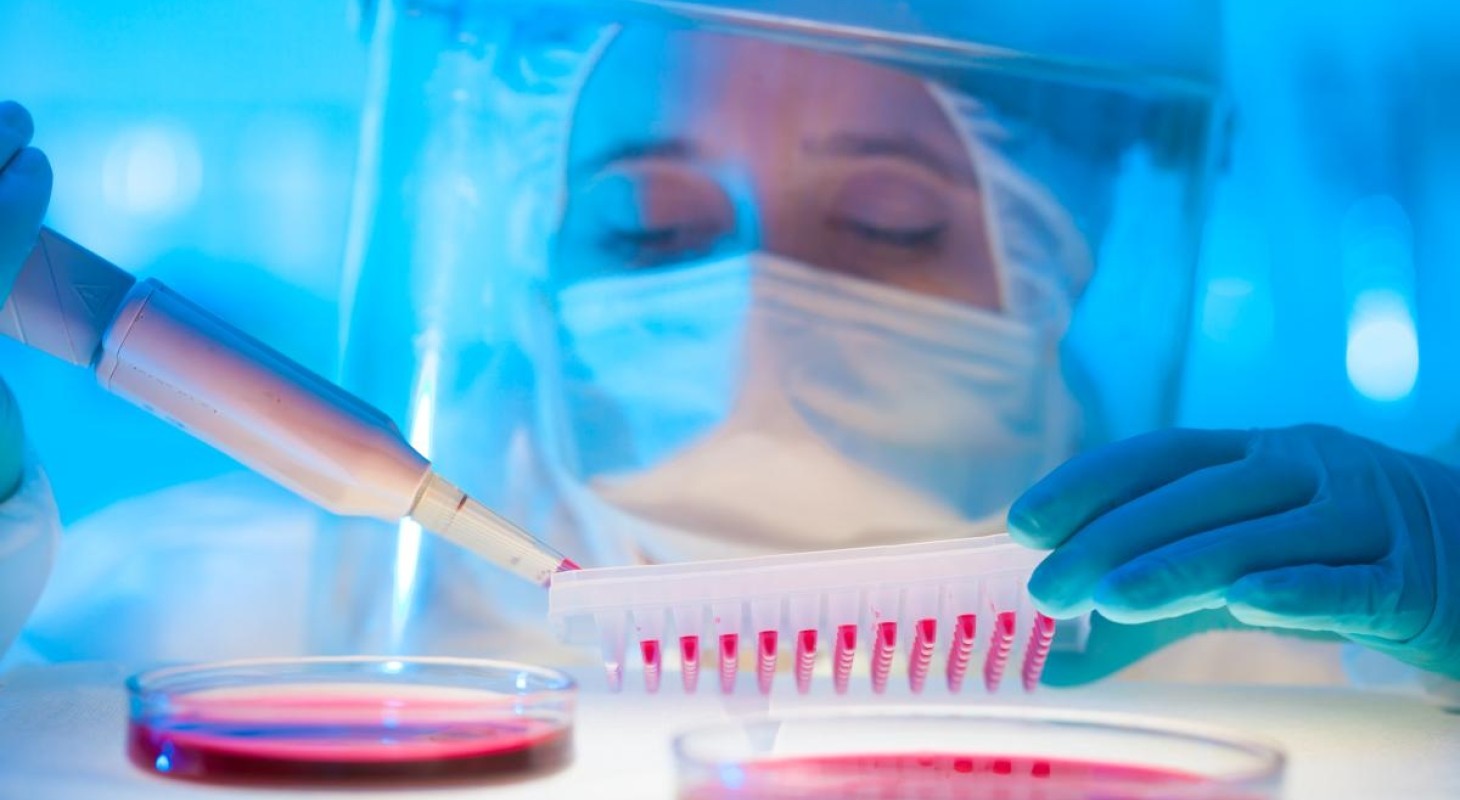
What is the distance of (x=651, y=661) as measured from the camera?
2.95ft

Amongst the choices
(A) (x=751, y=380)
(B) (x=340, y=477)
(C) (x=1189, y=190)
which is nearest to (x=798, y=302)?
(A) (x=751, y=380)

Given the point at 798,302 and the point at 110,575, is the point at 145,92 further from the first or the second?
the point at 798,302

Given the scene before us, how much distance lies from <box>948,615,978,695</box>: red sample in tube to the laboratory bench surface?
0.7 inches

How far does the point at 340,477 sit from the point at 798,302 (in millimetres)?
528

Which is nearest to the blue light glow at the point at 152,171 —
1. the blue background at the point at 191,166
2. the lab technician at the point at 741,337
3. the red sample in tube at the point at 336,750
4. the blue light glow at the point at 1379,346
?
the blue background at the point at 191,166

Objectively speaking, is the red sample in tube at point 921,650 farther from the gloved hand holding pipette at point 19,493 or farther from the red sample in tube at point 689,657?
the gloved hand holding pipette at point 19,493

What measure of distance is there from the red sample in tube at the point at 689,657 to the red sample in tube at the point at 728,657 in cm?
2

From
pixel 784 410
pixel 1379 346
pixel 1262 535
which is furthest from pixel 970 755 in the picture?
pixel 1379 346

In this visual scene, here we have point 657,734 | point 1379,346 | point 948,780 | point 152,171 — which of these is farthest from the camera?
point 1379,346

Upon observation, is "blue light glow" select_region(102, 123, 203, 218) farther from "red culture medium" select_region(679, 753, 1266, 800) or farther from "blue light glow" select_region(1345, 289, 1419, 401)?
"blue light glow" select_region(1345, 289, 1419, 401)

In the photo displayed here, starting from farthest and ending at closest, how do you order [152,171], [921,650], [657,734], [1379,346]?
[1379,346] → [152,171] → [921,650] → [657,734]

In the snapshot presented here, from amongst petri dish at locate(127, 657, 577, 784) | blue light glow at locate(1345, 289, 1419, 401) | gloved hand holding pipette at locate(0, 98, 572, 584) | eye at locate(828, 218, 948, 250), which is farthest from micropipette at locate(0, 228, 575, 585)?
blue light glow at locate(1345, 289, 1419, 401)

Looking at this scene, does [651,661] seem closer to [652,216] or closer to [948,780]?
[948,780]

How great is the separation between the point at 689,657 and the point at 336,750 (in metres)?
0.33
